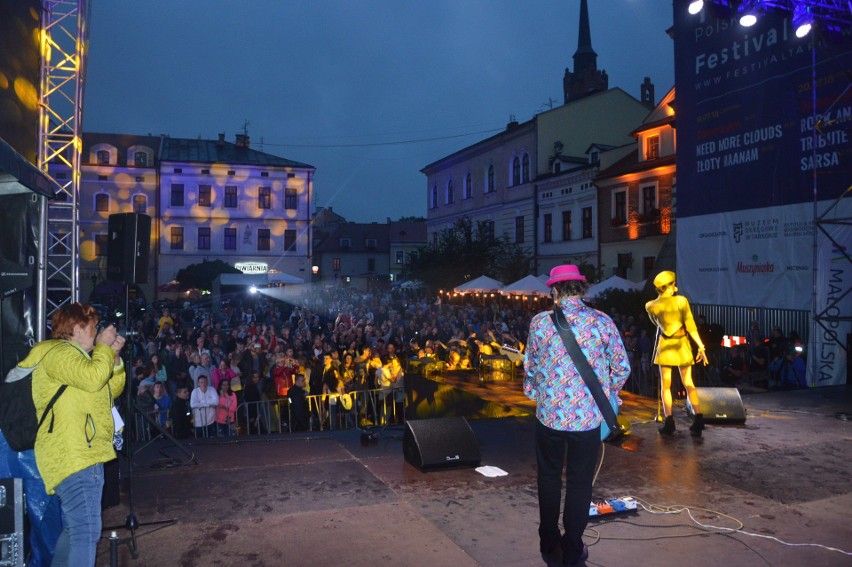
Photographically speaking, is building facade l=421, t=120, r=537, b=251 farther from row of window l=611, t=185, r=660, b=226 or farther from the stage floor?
the stage floor

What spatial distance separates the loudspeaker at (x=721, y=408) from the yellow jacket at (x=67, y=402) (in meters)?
6.75

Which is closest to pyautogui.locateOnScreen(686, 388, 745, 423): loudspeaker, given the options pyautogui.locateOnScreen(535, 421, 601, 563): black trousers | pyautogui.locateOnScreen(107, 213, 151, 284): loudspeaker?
pyautogui.locateOnScreen(535, 421, 601, 563): black trousers

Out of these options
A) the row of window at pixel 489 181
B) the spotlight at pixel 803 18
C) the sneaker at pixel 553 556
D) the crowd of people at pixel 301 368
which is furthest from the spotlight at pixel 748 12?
the row of window at pixel 489 181

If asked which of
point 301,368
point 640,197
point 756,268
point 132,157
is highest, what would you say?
point 132,157

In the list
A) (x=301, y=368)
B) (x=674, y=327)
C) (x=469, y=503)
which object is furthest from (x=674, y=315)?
(x=301, y=368)

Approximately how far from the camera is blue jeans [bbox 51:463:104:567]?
3.42 metres

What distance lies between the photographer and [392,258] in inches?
2904

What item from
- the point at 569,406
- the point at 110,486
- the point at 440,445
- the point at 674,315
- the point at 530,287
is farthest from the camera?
the point at 530,287

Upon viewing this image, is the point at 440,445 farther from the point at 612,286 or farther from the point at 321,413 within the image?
the point at 612,286

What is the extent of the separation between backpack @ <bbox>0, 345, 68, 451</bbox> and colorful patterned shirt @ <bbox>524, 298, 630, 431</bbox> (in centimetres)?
270

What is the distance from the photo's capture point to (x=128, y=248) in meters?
5.32

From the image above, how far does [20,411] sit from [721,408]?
7.32m

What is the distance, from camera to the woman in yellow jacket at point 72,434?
339cm

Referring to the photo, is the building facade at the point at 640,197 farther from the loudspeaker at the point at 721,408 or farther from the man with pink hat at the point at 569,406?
the man with pink hat at the point at 569,406
